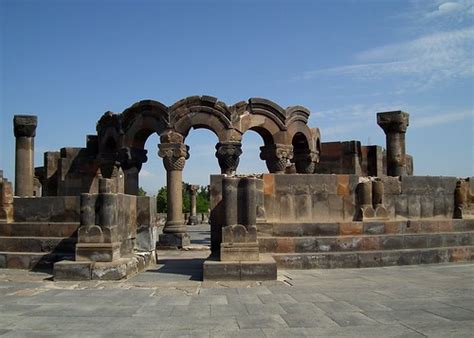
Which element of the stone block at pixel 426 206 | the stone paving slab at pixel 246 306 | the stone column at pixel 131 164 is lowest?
the stone paving slab at pixel 246 306

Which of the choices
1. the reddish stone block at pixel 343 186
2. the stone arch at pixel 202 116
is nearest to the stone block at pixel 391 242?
the reddish stone block at pixel 343 186

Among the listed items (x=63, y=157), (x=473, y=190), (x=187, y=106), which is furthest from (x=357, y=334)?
(x=63, y=157)

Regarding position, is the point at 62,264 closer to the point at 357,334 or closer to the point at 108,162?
the point at 357,334

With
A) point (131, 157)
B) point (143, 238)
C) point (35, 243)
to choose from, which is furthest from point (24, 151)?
point (143, 238)

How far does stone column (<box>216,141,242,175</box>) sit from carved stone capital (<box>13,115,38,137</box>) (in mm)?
5345

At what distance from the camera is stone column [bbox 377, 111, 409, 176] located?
43.3ft

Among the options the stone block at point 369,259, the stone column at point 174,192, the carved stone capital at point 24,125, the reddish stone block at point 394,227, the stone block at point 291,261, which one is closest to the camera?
the stone block at point 291,261

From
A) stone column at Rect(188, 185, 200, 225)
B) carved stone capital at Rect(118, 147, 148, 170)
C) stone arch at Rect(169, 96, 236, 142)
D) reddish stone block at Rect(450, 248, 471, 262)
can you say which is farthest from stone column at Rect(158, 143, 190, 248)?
stone column at Rect(188, 185, 200, 225)

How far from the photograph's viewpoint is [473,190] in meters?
10.3

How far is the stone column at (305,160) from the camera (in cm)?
1641

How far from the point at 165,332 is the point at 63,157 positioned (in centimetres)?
1345

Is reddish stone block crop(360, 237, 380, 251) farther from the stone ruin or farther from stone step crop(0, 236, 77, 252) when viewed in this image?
stone step crop(0, 236, 77, 252)

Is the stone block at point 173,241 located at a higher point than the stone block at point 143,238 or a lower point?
lower

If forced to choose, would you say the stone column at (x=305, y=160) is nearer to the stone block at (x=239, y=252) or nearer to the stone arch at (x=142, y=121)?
the stone arch at (x=142, y=121)
